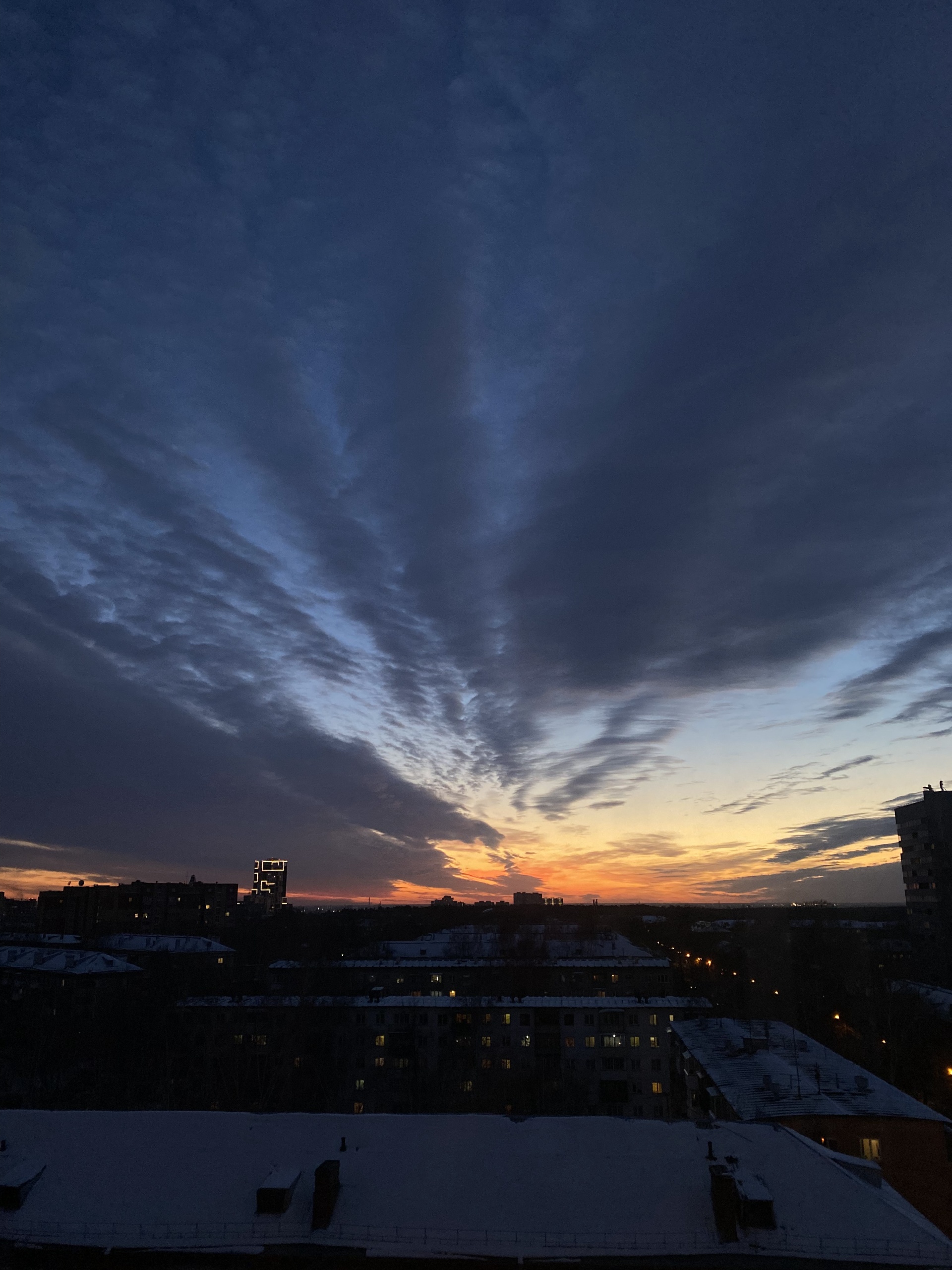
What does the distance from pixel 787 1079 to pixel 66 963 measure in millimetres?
86269

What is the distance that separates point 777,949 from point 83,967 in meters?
100

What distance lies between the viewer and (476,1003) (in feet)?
214

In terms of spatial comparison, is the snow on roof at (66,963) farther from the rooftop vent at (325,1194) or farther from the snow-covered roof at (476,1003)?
the rooftop vent at (325,1194)

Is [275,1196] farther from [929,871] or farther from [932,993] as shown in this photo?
[929,871]

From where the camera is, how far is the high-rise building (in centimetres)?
10756

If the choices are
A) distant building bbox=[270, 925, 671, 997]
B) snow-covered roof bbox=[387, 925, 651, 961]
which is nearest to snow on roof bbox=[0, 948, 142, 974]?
distant building bbox=[270, 925, 671, 997]

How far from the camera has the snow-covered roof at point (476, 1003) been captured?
63.3m

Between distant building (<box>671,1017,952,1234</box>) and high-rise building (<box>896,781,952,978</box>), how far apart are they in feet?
243

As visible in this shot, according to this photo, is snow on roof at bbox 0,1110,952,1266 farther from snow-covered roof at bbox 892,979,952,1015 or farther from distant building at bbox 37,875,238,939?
distant building at bbox 37,875,238,939

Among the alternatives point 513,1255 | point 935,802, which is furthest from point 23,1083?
point 935,802

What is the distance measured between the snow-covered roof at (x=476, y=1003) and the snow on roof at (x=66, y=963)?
25.8 meters

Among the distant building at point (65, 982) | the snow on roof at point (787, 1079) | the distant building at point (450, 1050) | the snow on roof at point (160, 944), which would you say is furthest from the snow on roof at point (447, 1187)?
the snow on roof at point (160, 944)

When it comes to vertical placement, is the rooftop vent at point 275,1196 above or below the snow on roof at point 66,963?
below

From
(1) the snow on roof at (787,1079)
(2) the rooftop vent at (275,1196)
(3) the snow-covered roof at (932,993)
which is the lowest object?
(2) the rooftop vent at (275,1196)
